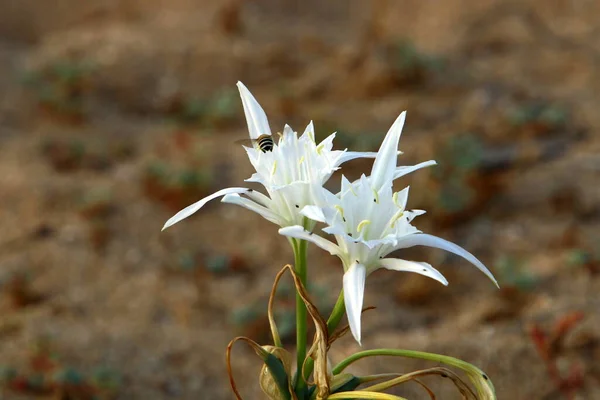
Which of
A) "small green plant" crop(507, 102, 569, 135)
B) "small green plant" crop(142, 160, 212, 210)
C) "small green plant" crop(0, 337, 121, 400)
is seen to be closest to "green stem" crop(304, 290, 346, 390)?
"small green plant" crop(0, 337, 121, 400)

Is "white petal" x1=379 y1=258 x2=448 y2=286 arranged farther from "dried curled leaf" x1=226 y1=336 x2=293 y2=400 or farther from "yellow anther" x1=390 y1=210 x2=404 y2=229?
"dried curled leaf" x1=226 y1=336 x2=293 y2=400

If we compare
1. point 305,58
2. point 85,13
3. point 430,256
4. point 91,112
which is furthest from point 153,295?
point 85,13

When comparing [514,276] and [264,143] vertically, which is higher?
[264,143]

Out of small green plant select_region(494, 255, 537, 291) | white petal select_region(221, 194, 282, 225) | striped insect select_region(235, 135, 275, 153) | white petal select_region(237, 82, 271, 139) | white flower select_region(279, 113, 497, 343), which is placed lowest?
small green plant select_region(494, 255, 537, 291)

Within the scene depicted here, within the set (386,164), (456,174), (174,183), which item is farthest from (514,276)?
(386,164)

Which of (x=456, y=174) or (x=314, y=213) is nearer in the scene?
(x=314, y=213)

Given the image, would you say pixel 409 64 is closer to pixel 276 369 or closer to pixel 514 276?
pixel 514 276

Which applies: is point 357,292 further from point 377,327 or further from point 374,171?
point 377,327
